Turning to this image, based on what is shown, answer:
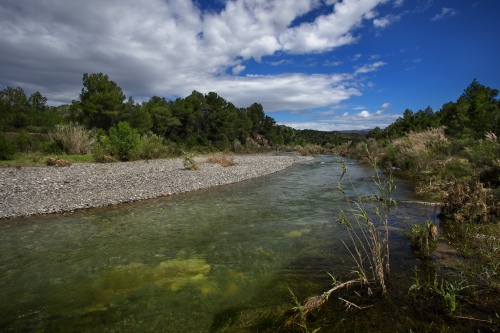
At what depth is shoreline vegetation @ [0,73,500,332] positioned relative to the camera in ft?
14.1

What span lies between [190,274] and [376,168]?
38.2 ft

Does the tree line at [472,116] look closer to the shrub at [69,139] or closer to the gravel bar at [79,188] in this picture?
the gravel bar at [79,188]

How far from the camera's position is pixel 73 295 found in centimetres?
507

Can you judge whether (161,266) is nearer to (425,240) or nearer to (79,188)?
(425,240)

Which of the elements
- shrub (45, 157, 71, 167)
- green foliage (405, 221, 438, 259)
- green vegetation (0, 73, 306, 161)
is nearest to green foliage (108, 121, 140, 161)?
green vegetation (0, 73, 306, 161)

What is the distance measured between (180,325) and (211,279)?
144cm

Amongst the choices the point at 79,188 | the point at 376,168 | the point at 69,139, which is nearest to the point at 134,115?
the point at 69,139

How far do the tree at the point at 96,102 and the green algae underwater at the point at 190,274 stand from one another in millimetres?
30669

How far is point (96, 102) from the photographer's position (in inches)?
1410

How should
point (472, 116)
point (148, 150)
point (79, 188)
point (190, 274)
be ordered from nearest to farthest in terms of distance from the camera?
point (190, 274)
point (79, 188)
point (148, 150)
point (472, 116)

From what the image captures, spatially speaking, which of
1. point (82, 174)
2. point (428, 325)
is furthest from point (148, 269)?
point (82, 174)

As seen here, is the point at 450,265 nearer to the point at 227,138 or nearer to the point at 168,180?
the point at 168,180

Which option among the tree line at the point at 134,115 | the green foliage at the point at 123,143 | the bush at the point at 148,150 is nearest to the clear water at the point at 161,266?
the green foliage at the point at 123,143

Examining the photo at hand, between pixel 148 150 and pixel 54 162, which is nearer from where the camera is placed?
pixel 54 162
